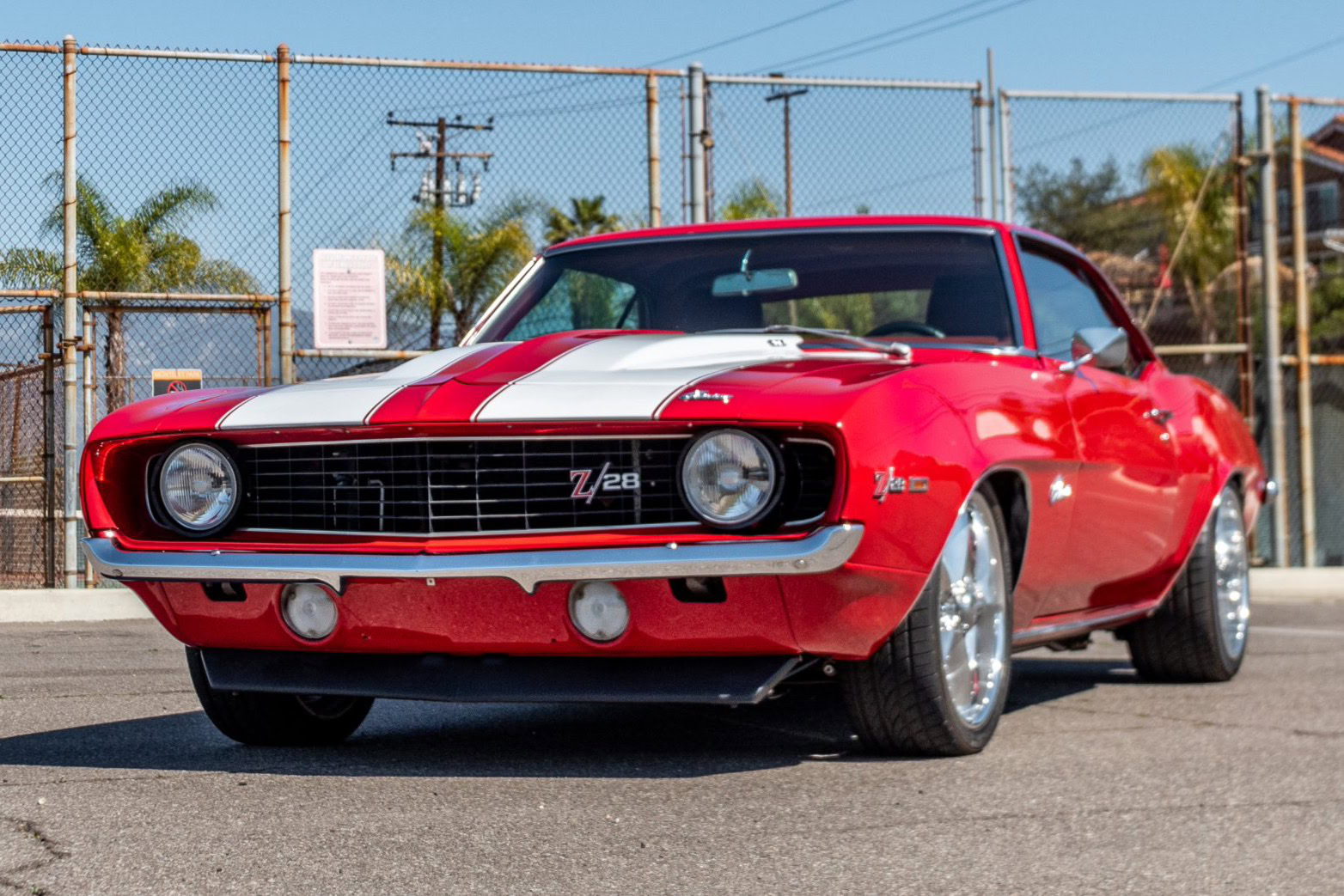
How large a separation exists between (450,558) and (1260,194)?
9481 mm

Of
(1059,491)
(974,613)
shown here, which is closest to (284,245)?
(1059,491)

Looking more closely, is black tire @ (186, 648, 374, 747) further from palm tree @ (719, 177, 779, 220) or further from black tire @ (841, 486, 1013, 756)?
palm tree @ (719, 177, 779, 220)

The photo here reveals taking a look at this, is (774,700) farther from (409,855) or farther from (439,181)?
(439,181)

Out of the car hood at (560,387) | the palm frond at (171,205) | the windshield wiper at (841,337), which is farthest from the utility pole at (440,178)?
the car hood at (560,387)

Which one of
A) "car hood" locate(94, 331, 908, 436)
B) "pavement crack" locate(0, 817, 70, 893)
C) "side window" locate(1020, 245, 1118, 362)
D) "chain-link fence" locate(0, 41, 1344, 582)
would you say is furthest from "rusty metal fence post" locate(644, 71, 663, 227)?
"pavement crack" locate(0, 817, 70, 893)

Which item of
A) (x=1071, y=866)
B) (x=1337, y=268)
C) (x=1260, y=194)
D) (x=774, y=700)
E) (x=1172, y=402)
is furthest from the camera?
(x=1337, y=268)

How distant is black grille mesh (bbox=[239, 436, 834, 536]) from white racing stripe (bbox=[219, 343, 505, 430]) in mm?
77

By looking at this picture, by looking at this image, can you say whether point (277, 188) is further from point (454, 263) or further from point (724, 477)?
point (724, 477)

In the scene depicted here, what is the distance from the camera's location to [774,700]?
579cm

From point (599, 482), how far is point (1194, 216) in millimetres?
8775

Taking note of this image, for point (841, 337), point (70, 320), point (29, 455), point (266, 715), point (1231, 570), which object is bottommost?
point (266, 715)

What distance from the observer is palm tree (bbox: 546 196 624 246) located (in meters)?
10.7

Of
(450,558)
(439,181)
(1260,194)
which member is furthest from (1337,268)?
(450,558)

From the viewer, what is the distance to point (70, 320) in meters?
9.41
